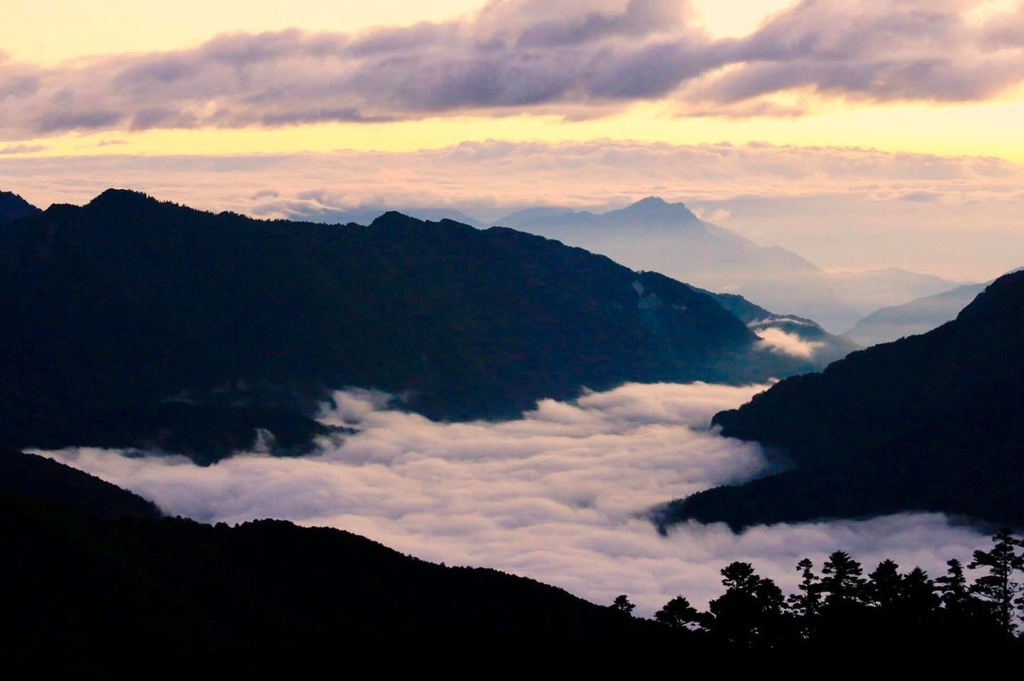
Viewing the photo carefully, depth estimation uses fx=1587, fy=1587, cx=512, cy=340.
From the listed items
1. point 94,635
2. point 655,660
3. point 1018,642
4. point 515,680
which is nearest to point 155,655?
point 94,635

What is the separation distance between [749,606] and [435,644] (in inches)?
1384

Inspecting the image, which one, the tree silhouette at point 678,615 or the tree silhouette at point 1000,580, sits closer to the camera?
the tree silhouette at point 678,615

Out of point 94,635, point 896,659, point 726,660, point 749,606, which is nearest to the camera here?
point 896,659

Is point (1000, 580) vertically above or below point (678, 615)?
above

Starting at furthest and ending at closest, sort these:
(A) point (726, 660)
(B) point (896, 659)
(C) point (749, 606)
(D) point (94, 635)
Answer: (D) point (94, 635) → (C) point (749, 606) → (A) point (726, 660) → (B) point (896, 659)

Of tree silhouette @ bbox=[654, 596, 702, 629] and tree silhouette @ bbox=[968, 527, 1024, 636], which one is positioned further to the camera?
tree silhouette @ bbox=[968, 527, 1024, 636]

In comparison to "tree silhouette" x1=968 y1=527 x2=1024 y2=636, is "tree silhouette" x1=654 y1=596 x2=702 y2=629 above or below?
below

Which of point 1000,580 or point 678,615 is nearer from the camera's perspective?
point 678,615

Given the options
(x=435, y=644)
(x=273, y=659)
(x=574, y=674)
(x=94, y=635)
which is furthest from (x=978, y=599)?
(x=94, y=635)

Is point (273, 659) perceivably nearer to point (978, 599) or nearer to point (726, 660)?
point (726, 660)

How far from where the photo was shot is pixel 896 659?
14588cm

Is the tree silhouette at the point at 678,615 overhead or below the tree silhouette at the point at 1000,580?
below

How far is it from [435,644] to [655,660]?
30010 millimetres

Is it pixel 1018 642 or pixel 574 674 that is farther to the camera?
pixel 574 674
